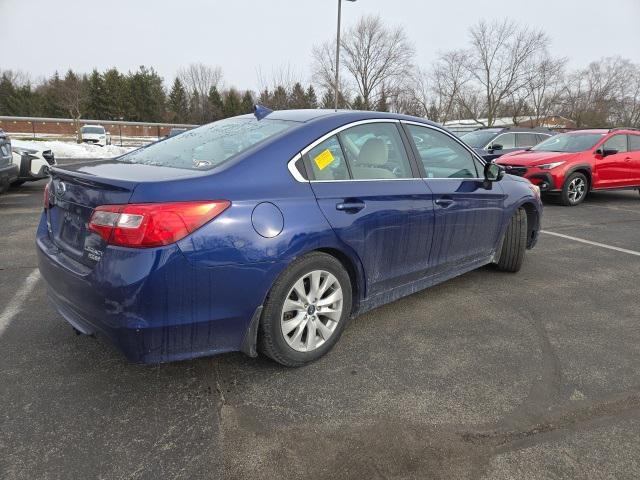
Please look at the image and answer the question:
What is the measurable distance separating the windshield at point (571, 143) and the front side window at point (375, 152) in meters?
7.79

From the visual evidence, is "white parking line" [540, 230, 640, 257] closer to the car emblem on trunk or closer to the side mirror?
the side mirror

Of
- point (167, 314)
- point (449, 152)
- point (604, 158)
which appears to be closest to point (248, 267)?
point (167, 314)

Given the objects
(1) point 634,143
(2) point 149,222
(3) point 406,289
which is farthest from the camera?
(1) point 634,143

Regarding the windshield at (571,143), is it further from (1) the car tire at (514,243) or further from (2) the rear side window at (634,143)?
(1) the car tire at (514,243)

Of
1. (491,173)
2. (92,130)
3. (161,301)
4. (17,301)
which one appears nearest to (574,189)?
(491,173)

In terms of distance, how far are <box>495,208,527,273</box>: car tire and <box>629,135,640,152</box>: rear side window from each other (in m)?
7.32

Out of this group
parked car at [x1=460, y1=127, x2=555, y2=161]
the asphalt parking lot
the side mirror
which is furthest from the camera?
parked car at [x1=460, y1=127, x2=555, y2=161]

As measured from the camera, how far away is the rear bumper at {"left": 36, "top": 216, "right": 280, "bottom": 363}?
209cm

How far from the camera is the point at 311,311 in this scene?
2.69 meters

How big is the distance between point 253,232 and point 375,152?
1.24m

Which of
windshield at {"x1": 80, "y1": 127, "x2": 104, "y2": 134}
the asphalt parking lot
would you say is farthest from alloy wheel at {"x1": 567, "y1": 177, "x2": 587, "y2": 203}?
windshield at {"x1": 80, "y1": 127, "x2": 104, "y2": 134}

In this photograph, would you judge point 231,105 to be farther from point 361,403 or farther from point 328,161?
point 361,403

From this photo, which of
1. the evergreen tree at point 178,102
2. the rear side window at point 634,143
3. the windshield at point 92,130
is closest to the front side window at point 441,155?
the rear side window at point 634,143

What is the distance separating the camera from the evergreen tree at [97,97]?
54906 mm
